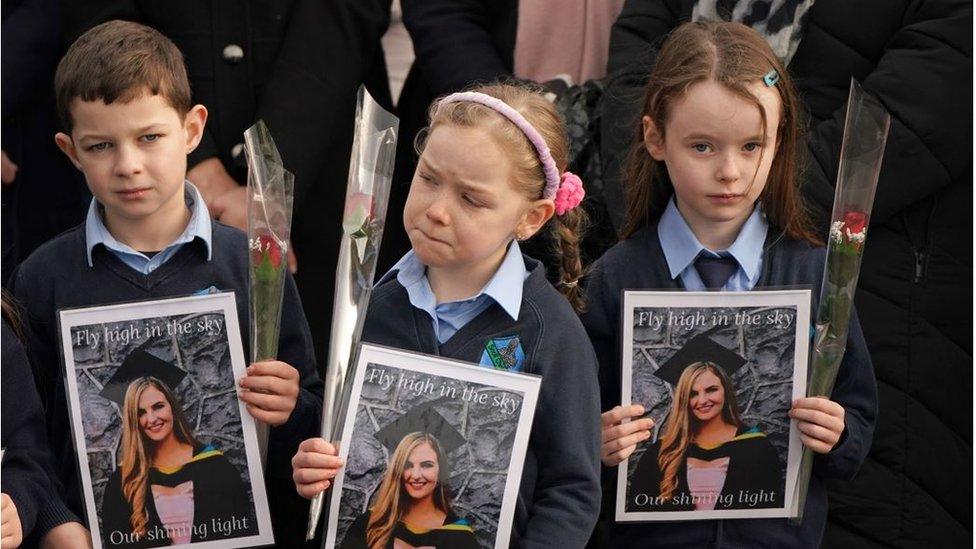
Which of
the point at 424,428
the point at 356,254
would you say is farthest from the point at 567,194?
the point at 424,428

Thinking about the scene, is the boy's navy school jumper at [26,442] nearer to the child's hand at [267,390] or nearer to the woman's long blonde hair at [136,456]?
the woman's long blonde hair at [136,456]

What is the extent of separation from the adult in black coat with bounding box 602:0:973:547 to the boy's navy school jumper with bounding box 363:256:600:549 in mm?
733

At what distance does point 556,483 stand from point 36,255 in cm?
121

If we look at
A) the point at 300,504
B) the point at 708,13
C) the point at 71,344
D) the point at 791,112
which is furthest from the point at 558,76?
the point at 71,344

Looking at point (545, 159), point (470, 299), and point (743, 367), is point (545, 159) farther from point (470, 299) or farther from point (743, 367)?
→ point (743, 367)

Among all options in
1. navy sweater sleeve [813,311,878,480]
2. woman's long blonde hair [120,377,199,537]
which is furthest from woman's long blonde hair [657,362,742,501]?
woman's long blonde hair [120,377,199,537]

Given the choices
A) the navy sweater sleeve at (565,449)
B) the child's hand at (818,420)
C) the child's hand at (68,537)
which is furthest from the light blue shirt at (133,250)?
the child's hand at (818,420)

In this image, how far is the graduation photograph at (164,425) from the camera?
114 inches

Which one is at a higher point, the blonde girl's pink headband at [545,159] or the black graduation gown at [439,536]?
the blonde girl's pink headband at [545,159]

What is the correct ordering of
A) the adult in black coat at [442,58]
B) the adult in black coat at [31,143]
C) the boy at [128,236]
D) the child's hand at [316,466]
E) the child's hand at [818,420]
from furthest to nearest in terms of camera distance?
the adult in black coat at [31,143], the adult in black coat at [442,58], the boy at [128,236], the child's hand at [818,420], the child's hand at [316,466]

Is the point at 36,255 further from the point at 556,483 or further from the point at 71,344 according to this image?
the point at 556,483

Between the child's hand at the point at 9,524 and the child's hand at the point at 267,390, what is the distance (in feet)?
1.58

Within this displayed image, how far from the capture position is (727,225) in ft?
10.4

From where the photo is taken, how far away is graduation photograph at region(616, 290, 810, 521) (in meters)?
3.01
